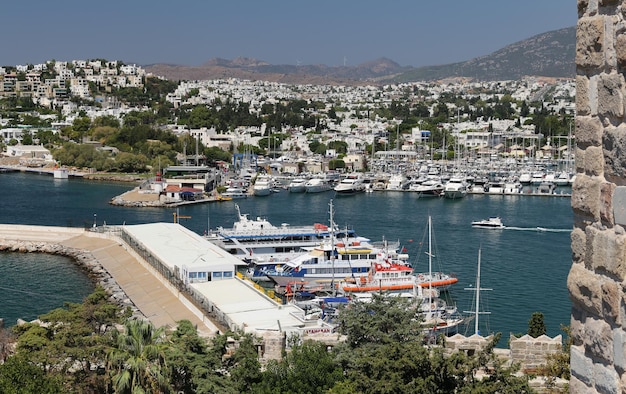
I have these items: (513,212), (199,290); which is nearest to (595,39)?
(199,290)

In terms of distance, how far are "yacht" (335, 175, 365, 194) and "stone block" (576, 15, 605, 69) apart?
100ft

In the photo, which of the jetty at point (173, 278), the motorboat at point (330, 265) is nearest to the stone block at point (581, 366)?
the jetty at point (173, 278)

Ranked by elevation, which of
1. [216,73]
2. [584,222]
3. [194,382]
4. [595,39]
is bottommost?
[194,382]

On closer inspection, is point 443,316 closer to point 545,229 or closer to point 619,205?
point 545,229

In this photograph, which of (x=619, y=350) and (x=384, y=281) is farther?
(x=384, y=281)

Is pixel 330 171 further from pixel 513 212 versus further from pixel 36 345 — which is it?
pixel 36 345

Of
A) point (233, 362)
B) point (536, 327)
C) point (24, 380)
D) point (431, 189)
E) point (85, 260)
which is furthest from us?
point (431, 189)

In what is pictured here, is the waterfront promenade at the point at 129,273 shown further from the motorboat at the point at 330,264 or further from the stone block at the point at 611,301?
the stone block at the point at 611,301

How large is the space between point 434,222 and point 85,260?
423 inches

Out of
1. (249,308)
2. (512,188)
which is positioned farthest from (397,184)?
(249,308)

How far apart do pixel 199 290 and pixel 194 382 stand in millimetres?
6842

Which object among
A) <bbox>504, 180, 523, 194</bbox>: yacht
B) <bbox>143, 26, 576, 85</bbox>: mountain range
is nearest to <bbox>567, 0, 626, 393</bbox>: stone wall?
<bbox>504, 180, 523, 194</bbox>: yacht

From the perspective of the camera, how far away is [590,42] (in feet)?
4.58

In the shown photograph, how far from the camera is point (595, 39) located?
4.53ft
